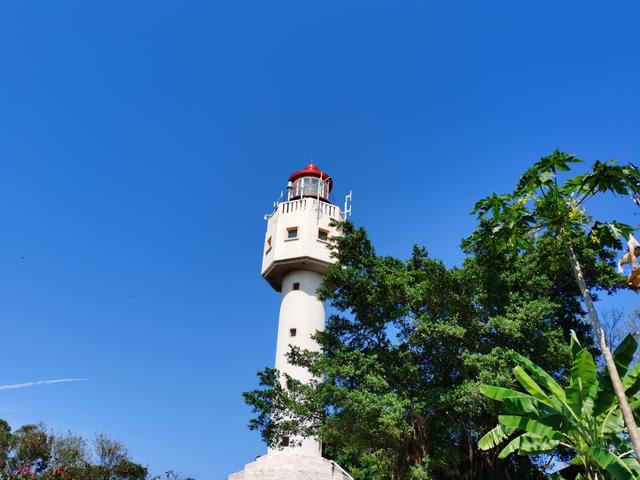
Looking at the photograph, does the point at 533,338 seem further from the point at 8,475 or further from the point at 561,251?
the point at 8,475

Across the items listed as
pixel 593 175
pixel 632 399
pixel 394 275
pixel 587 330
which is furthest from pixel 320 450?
pixel 593 175

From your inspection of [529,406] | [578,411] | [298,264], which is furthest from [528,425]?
[298,264]

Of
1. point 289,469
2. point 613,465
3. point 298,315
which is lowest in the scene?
point 613,465

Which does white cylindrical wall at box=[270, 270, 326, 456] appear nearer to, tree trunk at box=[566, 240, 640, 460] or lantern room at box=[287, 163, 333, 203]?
lantern room at box=[287, 163, 333, 203]

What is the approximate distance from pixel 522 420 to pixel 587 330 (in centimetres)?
992

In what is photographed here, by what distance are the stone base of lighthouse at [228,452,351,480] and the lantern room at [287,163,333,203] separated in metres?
14.8

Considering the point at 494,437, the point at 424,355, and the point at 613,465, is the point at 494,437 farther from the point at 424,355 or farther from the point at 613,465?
the point at 424,355

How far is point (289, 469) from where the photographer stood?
18.6 meters

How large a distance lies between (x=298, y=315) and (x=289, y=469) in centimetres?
874

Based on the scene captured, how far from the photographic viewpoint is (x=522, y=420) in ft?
38.9

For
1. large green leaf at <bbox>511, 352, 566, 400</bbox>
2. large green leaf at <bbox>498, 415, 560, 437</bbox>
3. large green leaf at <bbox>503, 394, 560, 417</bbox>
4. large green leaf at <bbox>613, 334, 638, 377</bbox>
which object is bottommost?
large green leaf at <bbox>498, 415, 560, 437</bbox>

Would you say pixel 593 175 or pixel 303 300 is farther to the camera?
pixel 303 300

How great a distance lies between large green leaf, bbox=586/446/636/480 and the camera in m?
10.4

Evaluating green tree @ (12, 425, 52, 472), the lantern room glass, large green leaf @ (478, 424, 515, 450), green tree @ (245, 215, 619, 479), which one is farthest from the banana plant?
green tree @ (12, 425, 52, 472)
